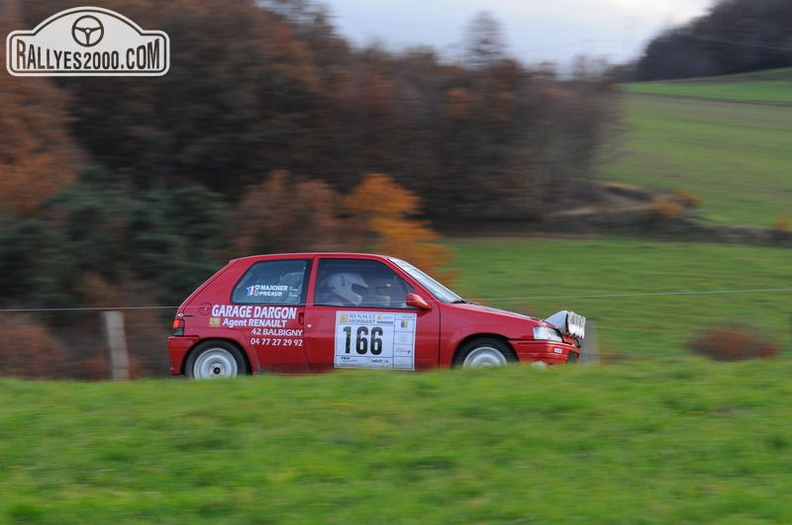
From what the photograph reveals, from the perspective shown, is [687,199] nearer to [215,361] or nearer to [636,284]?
[636,284]

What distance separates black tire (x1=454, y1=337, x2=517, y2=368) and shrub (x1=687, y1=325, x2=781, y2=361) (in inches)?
148

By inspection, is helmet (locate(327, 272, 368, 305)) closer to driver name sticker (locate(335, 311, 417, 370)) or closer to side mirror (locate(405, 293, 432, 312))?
driver name sticker (locate(335, 311, 417, 370))

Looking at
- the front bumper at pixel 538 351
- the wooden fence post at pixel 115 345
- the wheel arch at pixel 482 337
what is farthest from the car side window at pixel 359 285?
the wooden fence post at pixel 115 345

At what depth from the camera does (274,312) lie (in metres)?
10.2

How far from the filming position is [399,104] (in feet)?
95.8

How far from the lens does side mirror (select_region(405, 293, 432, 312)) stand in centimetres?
986

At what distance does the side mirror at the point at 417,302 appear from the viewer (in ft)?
32.3

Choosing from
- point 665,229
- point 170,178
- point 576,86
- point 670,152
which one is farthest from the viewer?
point 670,152

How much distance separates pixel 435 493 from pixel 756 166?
37.2 m

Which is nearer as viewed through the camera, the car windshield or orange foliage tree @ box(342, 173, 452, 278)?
the car windshield

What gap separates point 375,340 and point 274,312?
1172 millimetres

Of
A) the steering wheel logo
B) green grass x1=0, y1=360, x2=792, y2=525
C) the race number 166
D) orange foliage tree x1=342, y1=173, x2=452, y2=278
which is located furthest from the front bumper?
the steering wheel logo

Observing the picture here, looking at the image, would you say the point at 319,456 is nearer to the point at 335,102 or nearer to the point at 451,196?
the point at 335,102

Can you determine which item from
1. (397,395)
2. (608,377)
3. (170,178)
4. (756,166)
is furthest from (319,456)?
(756,166)
